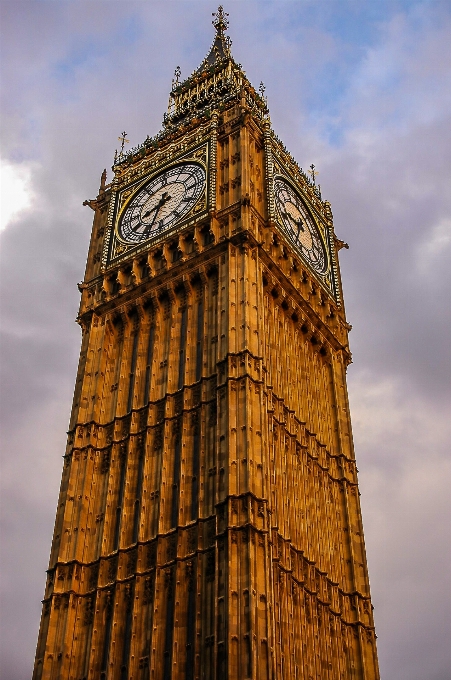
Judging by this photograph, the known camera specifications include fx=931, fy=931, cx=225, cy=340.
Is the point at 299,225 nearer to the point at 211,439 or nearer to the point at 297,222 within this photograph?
the point at 297,222

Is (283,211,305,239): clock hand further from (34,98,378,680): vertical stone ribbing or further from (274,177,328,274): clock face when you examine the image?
(34,98,378,680): vertical stone ribbing

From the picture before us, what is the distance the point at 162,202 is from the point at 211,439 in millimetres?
17087

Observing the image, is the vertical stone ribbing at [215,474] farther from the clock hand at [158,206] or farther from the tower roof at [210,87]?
the tower roof at [210,87]

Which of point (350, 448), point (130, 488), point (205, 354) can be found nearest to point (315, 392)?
point (350, 448)

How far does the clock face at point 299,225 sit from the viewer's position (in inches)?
1892

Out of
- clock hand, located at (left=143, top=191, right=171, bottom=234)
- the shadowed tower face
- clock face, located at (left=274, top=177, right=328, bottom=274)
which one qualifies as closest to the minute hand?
clock face, located at (left=274, top=177, right=328, bottom=274)

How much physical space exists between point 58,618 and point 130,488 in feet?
18.8

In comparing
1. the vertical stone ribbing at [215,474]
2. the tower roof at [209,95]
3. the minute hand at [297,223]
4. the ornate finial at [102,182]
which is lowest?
the vertical stone ribbing at [215,474]

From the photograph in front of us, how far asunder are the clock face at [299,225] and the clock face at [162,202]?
4.42m

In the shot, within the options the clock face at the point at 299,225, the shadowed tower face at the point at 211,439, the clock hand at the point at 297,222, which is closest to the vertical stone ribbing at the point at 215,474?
the shadowed tower face at the point at 211,439

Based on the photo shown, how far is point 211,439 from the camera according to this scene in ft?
117

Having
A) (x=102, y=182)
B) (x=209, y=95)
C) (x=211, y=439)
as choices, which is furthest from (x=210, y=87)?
(x=211, y=439)

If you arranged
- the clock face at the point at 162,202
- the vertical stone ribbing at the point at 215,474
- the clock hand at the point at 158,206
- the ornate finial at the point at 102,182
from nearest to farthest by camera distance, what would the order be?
the vertical stone ribbing at the point at 215,474 < the clock face at the point at 162,202 < the clock hand at the point at 158,206 < the ornate finial at the point at 102,182

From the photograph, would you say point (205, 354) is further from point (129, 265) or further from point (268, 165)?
point (268, 165)
